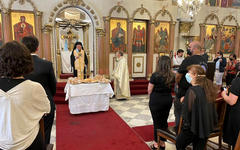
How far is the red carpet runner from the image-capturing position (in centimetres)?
374

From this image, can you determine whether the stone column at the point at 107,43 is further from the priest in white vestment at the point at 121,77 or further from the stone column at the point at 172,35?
the stone column at the point at 172,35

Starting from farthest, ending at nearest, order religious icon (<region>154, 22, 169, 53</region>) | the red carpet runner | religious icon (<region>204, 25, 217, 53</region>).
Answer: religious icon (<region>204, 25, 217, 53</region>), religious icon (<region>154, 22, 169, 53</region>), the red carpet runner

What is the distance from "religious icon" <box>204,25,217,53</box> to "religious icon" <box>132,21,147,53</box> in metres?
4.04

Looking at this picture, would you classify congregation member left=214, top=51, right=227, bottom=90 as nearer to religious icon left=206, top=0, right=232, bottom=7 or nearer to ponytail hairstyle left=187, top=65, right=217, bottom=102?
religious icon left=206, top=0, right=232, bottom=7

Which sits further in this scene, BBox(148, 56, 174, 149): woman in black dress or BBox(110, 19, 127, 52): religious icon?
BBox(110, 19, 127, 52): religious icon

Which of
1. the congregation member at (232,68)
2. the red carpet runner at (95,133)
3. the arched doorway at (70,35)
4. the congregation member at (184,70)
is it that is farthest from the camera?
the arched doorway at (70,35)

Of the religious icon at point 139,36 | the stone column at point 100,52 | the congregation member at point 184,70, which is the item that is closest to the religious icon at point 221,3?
the religious icon at point 139,36

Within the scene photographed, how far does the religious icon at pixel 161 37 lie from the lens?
9.98 meters

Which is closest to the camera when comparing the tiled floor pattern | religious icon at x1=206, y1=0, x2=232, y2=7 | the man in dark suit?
the man in dark suit

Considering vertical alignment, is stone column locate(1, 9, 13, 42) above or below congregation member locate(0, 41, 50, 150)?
above

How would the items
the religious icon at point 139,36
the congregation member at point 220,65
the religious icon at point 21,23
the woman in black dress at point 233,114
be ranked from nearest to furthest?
the woman in black dress at point 233,114, the religious icon at point 21,23, the congregation member at point 220,65, the religious icon at point 139,36

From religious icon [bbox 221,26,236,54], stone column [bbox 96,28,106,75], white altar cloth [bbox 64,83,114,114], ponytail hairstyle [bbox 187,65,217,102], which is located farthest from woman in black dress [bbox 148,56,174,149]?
religious icon [bbox 221,26,236,54]

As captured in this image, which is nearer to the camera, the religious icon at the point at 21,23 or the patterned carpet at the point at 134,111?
the patterned carpet at the point at 134,111

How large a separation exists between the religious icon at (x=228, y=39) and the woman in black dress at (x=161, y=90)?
10181 millimetres
